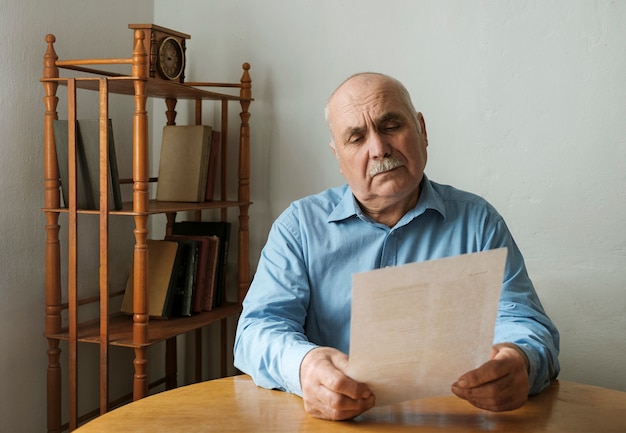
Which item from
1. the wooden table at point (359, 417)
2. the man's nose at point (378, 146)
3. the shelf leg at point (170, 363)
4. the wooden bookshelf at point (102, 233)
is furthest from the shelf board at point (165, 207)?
the wooden table at point (359, 417)

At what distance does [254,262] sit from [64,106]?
921 millimetres

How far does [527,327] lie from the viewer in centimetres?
150

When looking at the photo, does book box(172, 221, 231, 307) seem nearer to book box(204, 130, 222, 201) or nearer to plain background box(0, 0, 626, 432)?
book box(204, 130, 222, 201)

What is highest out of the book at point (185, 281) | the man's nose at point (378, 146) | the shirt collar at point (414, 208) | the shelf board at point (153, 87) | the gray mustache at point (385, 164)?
the shelf board at point (153, 87)

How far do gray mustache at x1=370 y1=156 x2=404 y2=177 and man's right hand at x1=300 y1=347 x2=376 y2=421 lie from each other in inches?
19.6

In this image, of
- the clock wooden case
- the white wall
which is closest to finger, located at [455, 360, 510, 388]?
the white wall

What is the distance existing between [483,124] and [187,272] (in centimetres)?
113

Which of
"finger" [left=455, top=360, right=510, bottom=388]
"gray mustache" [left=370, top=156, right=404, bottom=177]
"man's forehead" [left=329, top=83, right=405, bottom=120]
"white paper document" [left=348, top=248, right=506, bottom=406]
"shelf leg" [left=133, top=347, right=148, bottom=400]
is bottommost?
"shelf leg" [left=133, top=347, right=148, bottom=400]

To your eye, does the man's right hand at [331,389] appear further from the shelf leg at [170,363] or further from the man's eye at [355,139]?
the shelf leg at [170,363]

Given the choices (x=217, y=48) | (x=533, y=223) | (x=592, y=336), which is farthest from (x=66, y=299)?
(x=592, y=336)

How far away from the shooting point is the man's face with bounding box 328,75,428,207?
1682mm

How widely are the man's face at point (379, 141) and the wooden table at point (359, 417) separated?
1.69 ft

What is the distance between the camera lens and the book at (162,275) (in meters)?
2.59

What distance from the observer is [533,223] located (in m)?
2.49
